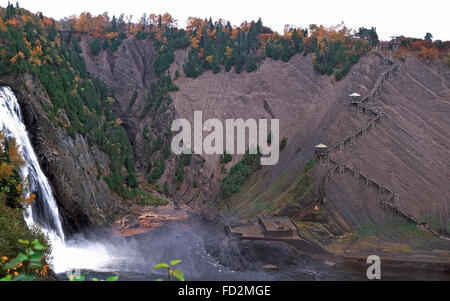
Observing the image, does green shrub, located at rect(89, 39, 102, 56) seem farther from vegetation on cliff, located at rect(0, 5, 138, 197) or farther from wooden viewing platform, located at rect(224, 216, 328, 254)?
wooden viewing platform, located at rect(224, 216, 328, 254)

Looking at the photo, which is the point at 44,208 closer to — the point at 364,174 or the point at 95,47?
the point at 364,174

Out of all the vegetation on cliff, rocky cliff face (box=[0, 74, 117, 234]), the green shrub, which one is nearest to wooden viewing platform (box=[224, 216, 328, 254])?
rocky cliff face (box=[0, 74, 117, 234])

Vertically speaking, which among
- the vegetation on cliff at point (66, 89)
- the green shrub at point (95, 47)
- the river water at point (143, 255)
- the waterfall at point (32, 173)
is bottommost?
the river water at point (143, 255)

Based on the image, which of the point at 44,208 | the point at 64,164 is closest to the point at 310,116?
the point at 64,164

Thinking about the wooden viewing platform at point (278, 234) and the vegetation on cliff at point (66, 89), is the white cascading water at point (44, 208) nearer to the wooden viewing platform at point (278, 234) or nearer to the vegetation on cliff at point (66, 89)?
the vegetation on cliff at point (66, 89)

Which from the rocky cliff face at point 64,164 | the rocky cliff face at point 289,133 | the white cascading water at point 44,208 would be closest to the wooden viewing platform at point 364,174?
the rocky cliff face at point 289,133
